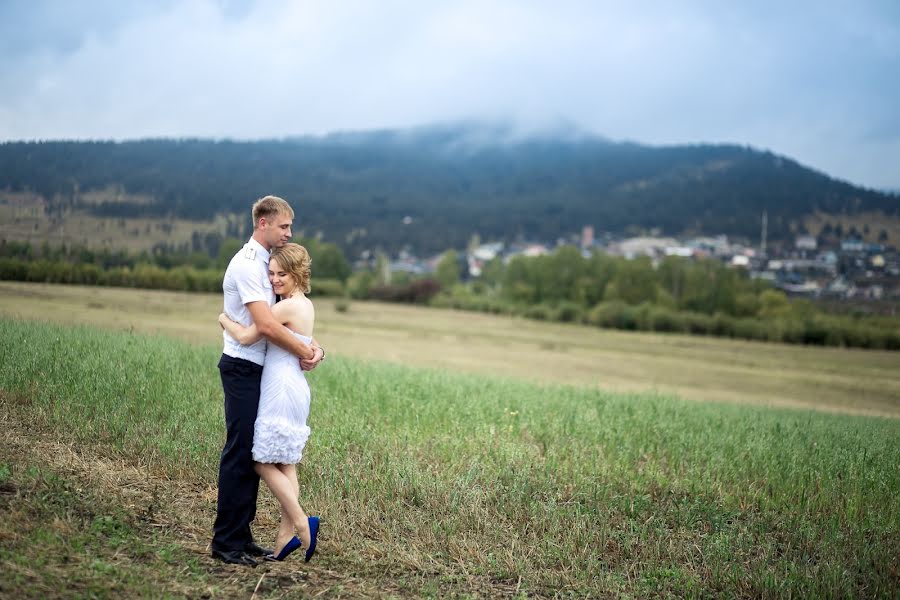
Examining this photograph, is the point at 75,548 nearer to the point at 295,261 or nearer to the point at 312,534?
the point at 312,534

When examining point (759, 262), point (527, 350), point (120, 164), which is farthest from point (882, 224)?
point (120, 164)

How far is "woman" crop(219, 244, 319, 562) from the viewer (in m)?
5.66

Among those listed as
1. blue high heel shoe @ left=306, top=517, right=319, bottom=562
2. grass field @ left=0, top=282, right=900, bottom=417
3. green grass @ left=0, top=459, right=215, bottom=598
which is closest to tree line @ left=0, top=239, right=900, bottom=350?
grass field @ left=0, top=282, right=900, bottom=417

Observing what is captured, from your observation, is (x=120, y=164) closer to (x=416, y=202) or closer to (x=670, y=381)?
(x=670, y=381)

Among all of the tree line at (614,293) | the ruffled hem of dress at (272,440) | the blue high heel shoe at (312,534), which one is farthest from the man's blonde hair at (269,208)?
the tree line at (614,293)

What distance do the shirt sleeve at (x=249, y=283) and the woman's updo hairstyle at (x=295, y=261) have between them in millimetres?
208

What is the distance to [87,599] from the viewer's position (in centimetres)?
473

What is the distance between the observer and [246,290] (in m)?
5.61

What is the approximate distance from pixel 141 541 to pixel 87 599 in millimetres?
1068

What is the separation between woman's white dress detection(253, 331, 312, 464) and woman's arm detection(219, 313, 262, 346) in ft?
0.72

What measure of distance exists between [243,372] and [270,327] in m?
0.51

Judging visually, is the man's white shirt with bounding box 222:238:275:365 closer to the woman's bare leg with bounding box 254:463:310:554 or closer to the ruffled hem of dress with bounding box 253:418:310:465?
the ruffled hem of dress with bounding box 253:418:310:465

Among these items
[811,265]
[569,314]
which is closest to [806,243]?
[811,265]

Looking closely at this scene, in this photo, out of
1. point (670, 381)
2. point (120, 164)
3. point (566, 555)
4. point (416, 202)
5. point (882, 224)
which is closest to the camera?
point (566, 555)
